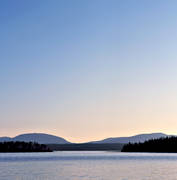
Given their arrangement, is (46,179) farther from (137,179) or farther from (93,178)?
(137,179)

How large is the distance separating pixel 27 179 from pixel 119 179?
14542mm

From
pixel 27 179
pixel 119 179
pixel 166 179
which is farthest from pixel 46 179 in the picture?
pixel 166 179

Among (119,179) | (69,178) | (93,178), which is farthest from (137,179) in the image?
(69,178)

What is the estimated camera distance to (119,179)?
63.7 meters

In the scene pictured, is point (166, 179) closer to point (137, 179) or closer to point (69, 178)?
point (137, 179)

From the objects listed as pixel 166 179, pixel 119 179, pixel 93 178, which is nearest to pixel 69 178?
pixel 93 178

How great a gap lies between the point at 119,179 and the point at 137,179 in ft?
9.33

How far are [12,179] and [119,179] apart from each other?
55.3 feet

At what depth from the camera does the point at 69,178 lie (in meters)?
65.6

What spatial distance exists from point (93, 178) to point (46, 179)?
297 inches

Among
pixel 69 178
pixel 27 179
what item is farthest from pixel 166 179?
pixel 27 179

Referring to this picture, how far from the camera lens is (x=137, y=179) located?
63.5 meters

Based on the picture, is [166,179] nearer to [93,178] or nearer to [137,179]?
[137,179]

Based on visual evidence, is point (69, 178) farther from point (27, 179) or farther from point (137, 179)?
point (137, 179)
